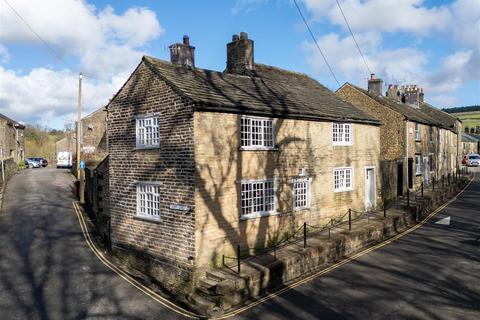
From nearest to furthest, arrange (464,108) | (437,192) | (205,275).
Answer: (205,275), (437,192), (464,108)

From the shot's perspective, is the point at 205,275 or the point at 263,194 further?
the point at 263,194

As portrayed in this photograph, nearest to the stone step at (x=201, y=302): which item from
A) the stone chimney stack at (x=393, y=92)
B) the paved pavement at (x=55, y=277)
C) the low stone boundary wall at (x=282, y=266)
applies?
the low stone boundary wall at (x=282, y=266)

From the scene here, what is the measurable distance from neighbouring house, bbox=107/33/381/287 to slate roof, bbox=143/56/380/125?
77mm

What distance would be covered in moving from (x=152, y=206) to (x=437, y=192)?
70.9 ft

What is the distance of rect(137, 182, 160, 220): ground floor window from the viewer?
47.3 ft

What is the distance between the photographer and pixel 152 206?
14.7 metres

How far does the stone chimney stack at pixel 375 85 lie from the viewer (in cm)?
3406

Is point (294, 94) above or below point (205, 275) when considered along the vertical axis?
above

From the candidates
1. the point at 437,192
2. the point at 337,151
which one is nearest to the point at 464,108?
the point at 437,192

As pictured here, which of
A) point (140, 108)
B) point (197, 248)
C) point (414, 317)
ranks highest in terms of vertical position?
point (140, 108)

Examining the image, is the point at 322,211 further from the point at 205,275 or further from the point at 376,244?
the point at 205,275

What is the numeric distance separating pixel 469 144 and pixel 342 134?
76789mm

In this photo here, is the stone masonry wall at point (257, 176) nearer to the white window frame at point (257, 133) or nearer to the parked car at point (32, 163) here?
the white window frame at point (257, 133)

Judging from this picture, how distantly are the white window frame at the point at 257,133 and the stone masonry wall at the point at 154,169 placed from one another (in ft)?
8.14
